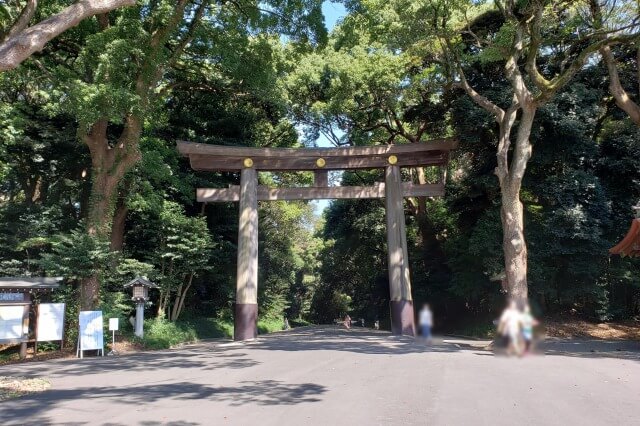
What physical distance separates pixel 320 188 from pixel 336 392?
1250 centimetres

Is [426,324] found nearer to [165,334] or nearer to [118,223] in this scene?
[165,334]

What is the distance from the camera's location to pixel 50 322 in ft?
46.2

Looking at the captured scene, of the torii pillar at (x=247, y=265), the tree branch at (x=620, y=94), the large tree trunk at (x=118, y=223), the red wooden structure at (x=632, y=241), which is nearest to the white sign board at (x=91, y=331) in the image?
the torii pillar at (x=247, y=265)

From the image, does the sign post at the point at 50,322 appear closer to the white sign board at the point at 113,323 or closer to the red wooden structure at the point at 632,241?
the white sign board at the point at 113,323

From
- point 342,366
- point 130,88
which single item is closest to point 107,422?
point 342,366

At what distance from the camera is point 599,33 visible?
524 inches

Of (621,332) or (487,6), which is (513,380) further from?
(487,6)

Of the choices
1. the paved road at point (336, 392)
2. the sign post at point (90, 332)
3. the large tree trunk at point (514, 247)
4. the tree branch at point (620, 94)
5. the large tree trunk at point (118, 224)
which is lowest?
the paved road at point (336, 392)

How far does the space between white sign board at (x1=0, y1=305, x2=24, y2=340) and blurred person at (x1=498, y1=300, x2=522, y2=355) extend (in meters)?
14.8

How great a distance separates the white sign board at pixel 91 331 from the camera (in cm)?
1373

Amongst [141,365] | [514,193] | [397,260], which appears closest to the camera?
[141,365]

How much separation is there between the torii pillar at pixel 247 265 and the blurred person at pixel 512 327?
15.3m

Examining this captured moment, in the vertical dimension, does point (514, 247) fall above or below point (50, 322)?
above

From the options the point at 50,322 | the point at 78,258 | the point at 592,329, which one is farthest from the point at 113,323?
the point at 592,329
